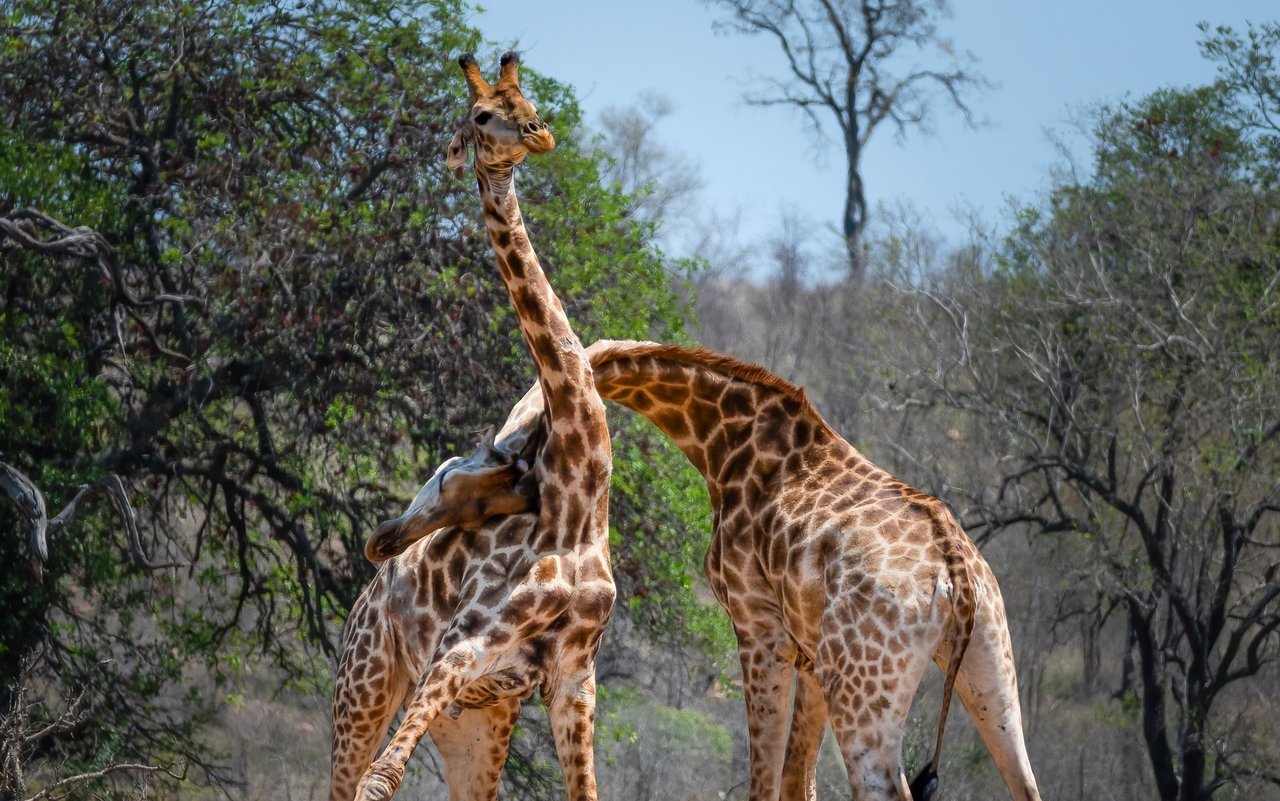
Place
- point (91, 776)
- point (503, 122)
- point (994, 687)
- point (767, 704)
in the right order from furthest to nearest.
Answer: point (91, 776) → point (767, 704) → point (994, 687) → point (503, 122)

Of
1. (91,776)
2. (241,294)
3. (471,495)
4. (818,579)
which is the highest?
(241,294)

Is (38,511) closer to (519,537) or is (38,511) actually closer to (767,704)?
(519,537)

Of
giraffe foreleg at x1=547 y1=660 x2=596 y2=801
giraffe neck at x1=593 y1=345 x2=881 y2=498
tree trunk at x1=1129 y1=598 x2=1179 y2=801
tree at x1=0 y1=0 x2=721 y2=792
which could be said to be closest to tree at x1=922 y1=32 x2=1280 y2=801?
tree trunk at x1=1129 y1=598 x2=1179 y2=801

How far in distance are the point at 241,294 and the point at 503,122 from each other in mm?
5018

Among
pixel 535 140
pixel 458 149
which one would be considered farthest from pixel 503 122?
pixel 458 149

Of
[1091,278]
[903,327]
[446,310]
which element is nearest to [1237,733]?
[1091,278]

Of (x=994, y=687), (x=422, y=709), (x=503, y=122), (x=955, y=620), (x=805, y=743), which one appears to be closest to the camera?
(x=422, y=709)

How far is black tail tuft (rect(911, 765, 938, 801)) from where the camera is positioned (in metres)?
6.05

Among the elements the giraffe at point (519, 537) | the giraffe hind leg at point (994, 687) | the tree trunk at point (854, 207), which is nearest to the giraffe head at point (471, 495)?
the giraffe at point (519, 537)

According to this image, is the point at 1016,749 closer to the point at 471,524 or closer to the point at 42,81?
the point at 471,524

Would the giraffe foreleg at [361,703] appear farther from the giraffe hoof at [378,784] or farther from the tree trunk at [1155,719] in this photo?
the tree trunk at [1155,719]

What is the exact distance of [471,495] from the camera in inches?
229

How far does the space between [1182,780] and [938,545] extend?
904cm

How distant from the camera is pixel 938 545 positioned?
20.6ft
